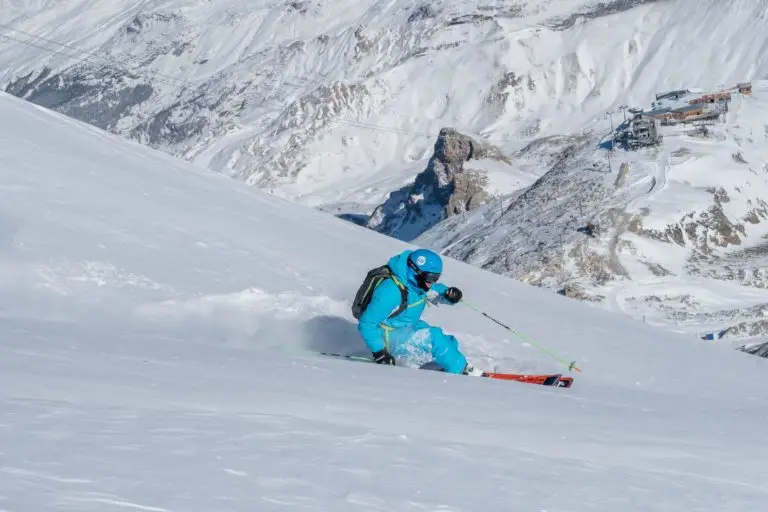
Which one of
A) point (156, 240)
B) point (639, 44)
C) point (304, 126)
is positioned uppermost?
point (639, 44)

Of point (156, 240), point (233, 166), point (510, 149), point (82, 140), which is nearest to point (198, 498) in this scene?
point (156, 240)

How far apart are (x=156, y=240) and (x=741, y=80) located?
444 ft

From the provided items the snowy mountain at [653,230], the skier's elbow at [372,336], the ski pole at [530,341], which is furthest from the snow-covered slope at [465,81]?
the skier's elbow at [372,336]

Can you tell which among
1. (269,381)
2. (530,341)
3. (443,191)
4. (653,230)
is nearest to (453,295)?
(530,341)

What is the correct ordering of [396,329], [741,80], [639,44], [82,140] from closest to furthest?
1. [396,329]
2. [82,140]
3. [741,80]
4. [639,44]

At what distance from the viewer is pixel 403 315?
34.0ft

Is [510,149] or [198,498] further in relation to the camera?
[510,149]

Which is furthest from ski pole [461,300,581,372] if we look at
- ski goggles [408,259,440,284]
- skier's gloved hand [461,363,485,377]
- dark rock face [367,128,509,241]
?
dark rock face [367,128,509,241]

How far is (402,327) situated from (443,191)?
96807 mm

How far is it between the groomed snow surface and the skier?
667mm

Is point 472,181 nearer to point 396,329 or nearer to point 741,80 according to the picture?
point 741,80

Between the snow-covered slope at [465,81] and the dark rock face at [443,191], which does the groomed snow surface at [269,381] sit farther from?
the snow-covered slope at [465,81]

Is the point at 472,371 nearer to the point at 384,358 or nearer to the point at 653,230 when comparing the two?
the point at 384,358

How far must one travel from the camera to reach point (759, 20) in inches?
5669
